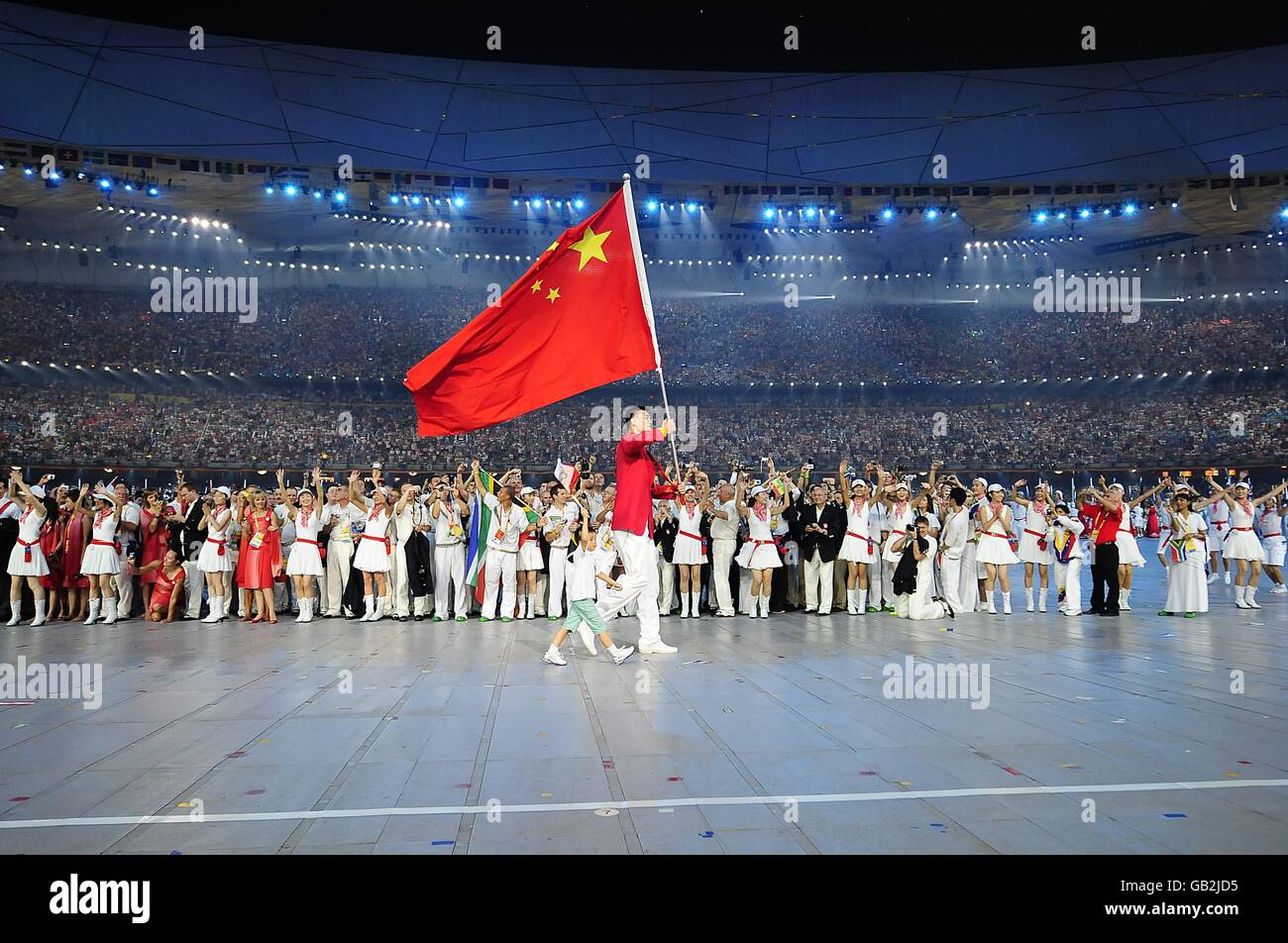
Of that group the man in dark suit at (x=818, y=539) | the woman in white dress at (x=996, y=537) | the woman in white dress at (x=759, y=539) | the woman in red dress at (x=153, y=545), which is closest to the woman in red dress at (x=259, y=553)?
the woman in red dress at (x=153, y=545)

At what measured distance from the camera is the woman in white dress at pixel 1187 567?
12.0 metres

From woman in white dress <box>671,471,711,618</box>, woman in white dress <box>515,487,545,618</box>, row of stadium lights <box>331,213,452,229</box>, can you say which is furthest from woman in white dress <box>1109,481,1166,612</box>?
row of stadium lights <box>331,213,452,229</box>

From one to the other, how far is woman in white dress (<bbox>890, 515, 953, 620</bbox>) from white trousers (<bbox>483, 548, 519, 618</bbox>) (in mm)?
5605

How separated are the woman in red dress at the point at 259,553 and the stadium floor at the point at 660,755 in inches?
139

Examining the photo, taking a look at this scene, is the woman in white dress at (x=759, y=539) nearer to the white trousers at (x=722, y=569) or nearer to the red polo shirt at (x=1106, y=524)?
the white trousers at (x=722, y=569)

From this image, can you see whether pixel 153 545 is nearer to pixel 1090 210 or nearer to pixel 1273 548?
pixel 1273 548

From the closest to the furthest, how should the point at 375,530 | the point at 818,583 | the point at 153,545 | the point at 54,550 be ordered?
the point at 375,530
the point at 54,550
the point at 818,583
the point at 153,545

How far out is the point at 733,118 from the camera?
34.2m

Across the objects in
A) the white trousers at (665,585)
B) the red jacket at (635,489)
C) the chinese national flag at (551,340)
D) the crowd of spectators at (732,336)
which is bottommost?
the white trousers at (665,585)

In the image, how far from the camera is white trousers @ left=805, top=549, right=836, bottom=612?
1300cm

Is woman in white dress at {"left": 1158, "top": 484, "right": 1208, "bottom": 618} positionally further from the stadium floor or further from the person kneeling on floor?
the person kneeling on floor

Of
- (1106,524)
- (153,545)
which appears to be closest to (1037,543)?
(1106,524)

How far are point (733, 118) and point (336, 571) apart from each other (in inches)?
1084

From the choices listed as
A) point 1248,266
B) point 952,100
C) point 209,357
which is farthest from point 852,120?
point 209,357
